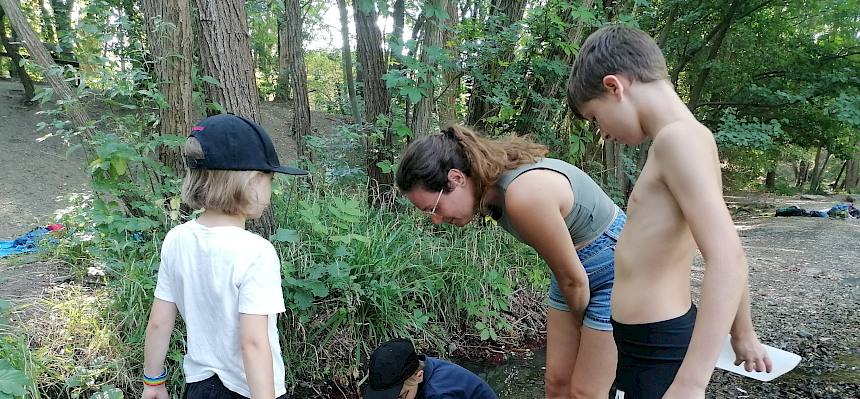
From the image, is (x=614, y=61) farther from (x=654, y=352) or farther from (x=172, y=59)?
(x=172, y=59)

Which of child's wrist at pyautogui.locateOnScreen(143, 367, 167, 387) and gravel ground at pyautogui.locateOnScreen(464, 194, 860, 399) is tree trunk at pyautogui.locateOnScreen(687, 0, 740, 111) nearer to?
gravel ground at pyautogui.locateOnScreen(464, 194, 860, 399)

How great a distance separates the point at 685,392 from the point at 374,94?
3826 millimetres

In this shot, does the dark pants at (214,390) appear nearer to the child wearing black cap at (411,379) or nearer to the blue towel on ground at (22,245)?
the child wearing black cap at (411,379)

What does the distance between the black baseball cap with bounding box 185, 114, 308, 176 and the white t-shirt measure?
0.17 m

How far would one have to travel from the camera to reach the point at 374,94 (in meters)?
4.43

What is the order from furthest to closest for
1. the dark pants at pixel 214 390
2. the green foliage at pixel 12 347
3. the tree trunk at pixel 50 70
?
1. the tree trunk at pixel 50 70
2. the green foliage at pixel 12 347
3. the dark pants at pixel 214 390

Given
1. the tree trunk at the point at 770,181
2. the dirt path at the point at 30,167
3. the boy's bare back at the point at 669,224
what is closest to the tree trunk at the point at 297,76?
the dirt path at the point at 30,167

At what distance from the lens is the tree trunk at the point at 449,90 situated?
13.4ft

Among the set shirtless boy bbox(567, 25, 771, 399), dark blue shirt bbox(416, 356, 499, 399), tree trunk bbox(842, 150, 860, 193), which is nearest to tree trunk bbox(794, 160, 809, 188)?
tree trunk bbox(842, 150, 860, 193)

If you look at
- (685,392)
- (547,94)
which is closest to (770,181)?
(547,94)

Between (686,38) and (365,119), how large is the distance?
257 inches

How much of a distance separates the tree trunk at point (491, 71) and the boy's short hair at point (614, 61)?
2937 mm

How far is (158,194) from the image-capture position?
2.74m

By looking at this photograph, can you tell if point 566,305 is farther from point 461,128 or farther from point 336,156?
point 336,156
